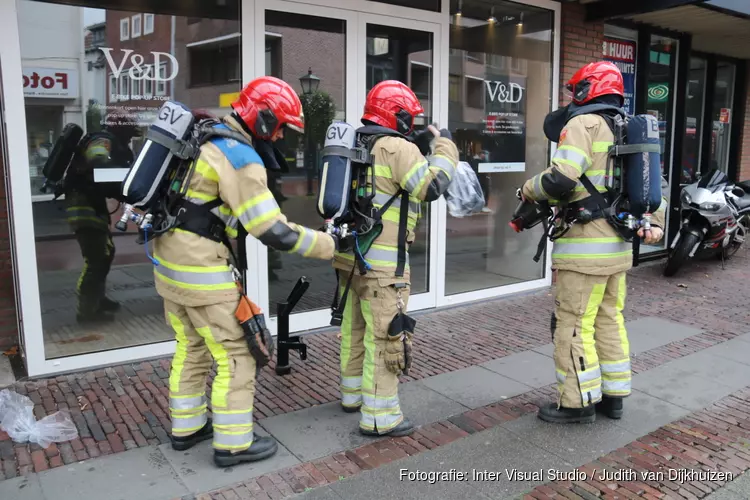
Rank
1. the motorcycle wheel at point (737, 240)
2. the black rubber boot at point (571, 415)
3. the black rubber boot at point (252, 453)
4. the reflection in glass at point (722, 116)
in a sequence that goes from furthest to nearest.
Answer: the reflection in glass at point (722, 116) < the motorcycle wheel at point (737, 240) < the black rubber boot at point (571, 415) < the black rubber boot at point (252, 453)

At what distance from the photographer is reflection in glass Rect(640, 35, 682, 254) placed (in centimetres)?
892

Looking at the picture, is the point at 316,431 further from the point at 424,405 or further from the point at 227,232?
the point at 227,232

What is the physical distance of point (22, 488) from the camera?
321 centimetres

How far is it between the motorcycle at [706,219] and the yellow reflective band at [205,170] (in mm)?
6837

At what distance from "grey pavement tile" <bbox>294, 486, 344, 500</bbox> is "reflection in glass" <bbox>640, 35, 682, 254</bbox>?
7.42m

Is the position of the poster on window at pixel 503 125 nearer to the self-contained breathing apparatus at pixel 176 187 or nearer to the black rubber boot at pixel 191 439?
the self-contained breathing apparatus at pixel 176 187

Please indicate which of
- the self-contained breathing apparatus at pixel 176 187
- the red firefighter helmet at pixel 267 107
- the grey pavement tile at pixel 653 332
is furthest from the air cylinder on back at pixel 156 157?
the grey pavement tile at pixel 653 332

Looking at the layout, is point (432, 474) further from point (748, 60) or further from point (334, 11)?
point (748, 60)

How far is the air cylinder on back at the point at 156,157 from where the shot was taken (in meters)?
3.11

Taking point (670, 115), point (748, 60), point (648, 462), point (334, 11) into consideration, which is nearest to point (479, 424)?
point (648, 462)

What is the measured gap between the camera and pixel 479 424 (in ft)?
13.3

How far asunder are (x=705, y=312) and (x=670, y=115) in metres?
3.78

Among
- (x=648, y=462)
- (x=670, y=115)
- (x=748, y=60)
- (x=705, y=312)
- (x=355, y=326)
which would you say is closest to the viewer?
(x=648, y=462)

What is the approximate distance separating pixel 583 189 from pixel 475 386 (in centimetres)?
167
